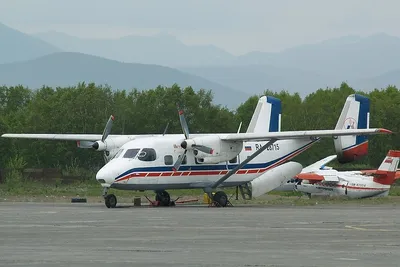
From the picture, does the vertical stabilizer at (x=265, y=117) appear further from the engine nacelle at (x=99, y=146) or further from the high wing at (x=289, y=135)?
the engine nacelle at (x=99, y=146)

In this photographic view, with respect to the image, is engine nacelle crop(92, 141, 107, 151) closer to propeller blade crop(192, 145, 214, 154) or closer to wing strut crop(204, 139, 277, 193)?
wing strut crop(204, 139, 277, 193)

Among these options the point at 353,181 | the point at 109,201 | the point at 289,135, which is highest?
the point at 289,135

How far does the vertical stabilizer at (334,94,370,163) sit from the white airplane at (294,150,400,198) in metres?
5.41

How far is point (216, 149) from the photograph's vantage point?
43656 millimetres

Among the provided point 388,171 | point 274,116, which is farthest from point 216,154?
point 388,171

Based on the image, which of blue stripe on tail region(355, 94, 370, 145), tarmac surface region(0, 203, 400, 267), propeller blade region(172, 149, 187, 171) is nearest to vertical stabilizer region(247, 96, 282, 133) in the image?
blue stripe on tail region(355, 94, 370, 145)

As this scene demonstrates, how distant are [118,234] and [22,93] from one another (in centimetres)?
10057

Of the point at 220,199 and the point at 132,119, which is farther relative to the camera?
the point at 132,119

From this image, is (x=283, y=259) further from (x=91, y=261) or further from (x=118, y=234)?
(x=118, y=234)

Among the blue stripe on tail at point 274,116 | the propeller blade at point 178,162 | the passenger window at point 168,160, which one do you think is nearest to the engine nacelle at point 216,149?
→ the propeller blade at point 178,162

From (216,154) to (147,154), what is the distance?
287 cm

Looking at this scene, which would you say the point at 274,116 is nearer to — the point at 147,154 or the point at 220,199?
the point at 220,199

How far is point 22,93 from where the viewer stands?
408 ft

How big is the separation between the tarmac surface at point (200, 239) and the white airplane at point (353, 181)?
18783mm
